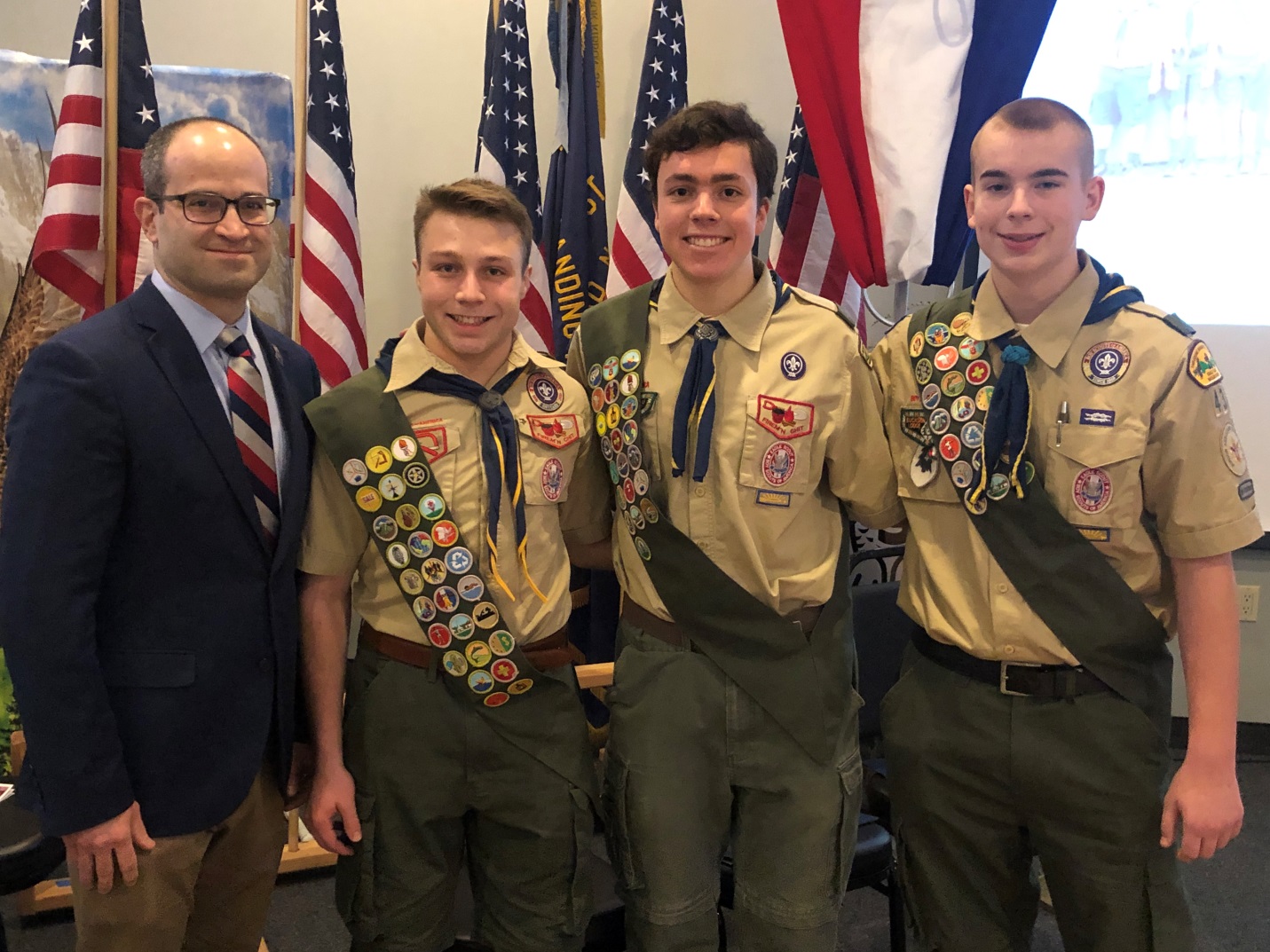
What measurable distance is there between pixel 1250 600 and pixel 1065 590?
2074 mm

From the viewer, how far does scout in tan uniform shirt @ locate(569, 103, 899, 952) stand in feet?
4.86

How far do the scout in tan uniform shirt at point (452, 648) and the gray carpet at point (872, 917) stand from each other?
0.99 m

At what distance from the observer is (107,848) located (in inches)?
47.7

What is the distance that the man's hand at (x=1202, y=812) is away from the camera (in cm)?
137

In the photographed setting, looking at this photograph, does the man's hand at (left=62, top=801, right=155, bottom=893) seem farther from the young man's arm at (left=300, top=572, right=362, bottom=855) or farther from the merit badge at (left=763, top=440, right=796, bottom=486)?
the merit badge at (left=763, top=440, right=796, bottom=486)

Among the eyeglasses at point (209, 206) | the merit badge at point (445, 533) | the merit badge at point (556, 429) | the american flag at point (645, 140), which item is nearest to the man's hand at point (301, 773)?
the merit badge at point (445, 533)

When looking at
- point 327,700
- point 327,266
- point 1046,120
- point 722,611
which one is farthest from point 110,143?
point 1046,120

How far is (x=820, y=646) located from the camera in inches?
60.5

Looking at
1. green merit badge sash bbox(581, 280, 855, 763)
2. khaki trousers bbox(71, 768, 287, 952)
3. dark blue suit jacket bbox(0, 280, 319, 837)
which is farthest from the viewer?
green merit badge sash bbox(581, 280, 855, 763)

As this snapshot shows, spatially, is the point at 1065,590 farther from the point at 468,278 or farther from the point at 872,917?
the point at 872,917

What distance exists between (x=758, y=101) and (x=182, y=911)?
2.83m

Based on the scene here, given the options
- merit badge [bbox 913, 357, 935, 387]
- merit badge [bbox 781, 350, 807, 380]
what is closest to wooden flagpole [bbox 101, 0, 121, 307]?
merit badge [bbox 781, 350, 807, 380]

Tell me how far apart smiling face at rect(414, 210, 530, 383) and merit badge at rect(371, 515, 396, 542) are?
0.31 meters

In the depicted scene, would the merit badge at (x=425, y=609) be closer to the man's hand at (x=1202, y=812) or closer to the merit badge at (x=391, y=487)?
the merit badge at (x=391, y=487)
